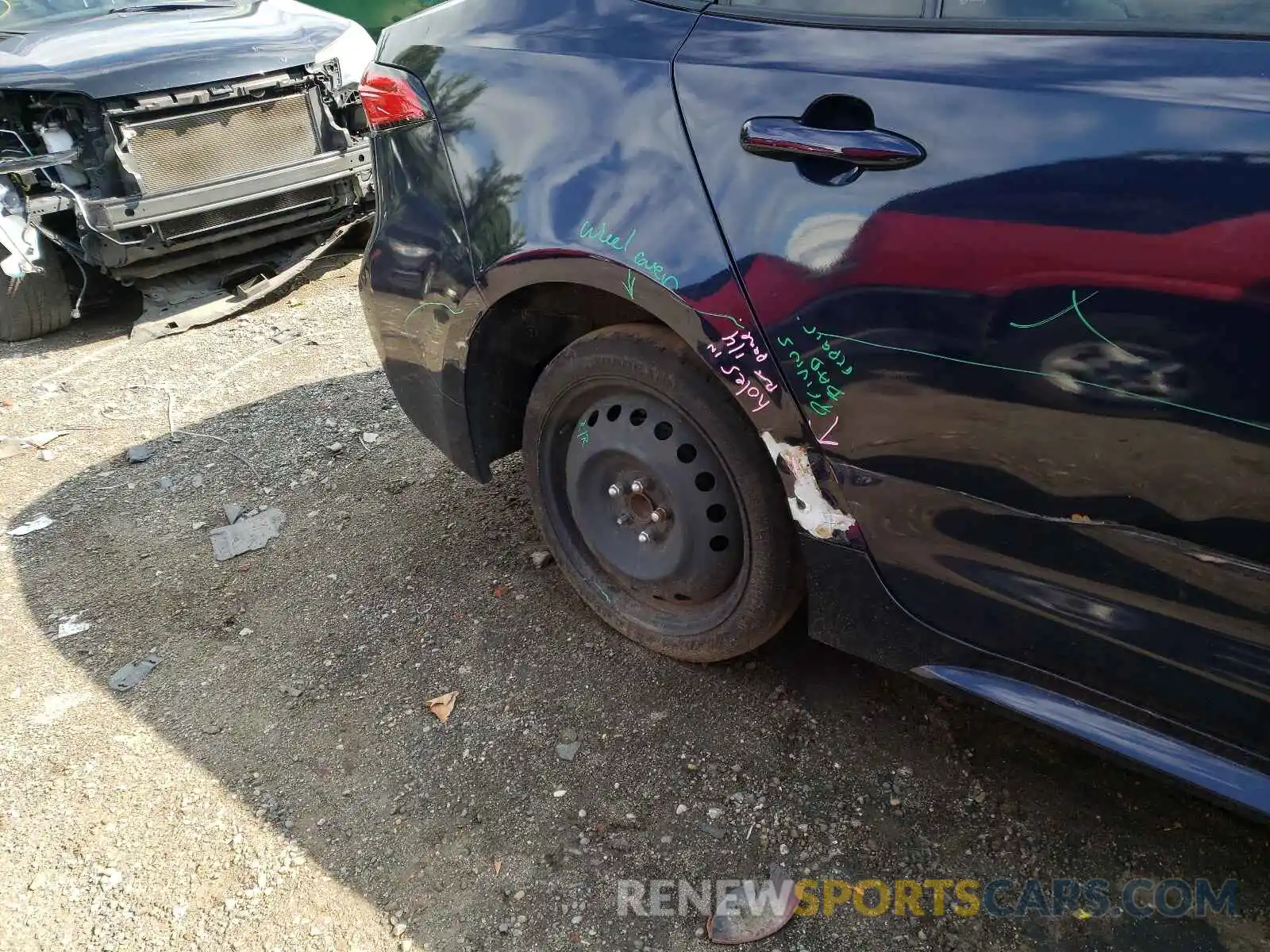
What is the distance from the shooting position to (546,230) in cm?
207

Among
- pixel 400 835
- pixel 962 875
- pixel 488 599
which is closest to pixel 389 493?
pixel 488 599

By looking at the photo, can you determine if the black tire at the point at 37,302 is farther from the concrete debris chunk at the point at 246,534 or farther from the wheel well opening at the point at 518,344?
the wheel well opening at the point at 518,344

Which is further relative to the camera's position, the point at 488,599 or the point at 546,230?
the point at 488,599

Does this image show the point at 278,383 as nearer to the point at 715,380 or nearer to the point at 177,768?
the point at 177,768

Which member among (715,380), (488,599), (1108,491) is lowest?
(488,599)

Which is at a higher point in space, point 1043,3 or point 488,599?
point 1043,3

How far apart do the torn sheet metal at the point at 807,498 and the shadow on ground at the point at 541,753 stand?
25 cm

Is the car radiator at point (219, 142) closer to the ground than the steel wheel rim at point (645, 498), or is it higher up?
closer to the ground

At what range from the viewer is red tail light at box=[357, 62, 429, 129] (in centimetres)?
233

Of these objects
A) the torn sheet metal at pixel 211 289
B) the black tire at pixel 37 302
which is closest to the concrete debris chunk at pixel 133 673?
the torn sheet metal at pixel 211 289

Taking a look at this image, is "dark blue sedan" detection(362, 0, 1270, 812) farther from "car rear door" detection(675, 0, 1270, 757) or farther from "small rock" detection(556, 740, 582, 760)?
"small rock" detection(556, 740, 582, 760)

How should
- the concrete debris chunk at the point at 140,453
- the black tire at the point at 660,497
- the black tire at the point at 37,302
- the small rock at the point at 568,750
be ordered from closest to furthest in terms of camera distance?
1. the black tire at the point at 660,497
2. the small rock at the point at 568,750
3. the concrete debris chunk at the point at 140,453
4. the black tire at the point at 37,302

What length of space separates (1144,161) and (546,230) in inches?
46.5

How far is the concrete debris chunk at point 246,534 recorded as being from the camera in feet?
10.5
